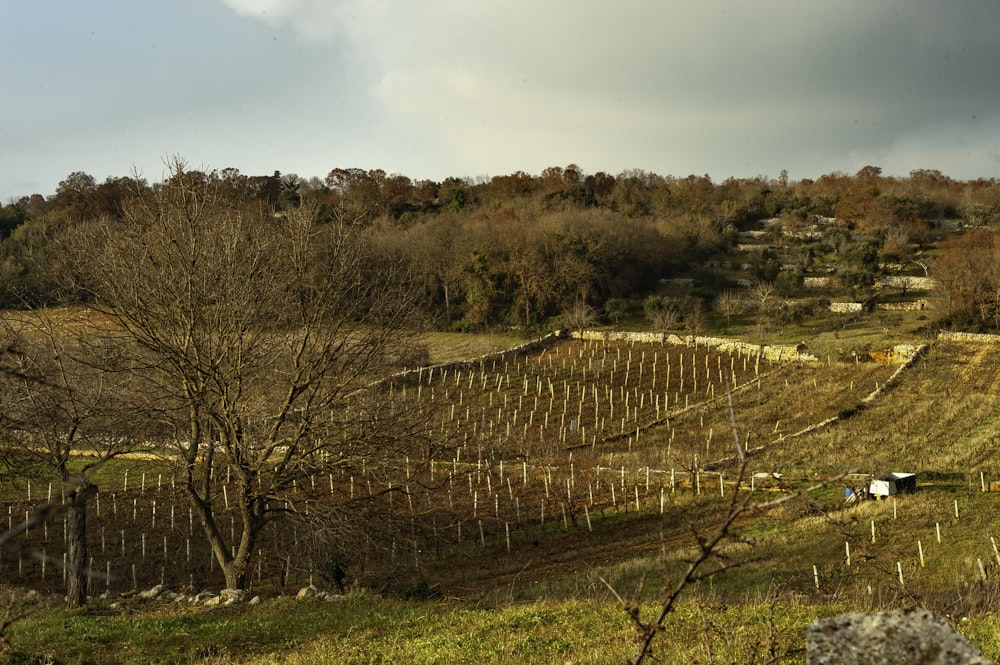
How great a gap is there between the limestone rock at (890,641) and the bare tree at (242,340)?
1093 centimetres

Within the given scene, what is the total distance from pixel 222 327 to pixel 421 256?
4134 centimetres

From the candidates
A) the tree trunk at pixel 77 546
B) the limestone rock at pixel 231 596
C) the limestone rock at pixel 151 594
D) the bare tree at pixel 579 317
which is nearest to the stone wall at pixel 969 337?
the bare tree at pixel 579 317

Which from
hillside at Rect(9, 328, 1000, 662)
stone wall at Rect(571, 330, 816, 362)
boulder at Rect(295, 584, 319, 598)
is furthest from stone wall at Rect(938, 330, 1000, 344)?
boulder at Rect(295, 584, 319, 598)

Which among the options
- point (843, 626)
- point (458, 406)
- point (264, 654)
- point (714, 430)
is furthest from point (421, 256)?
point (843, 626)

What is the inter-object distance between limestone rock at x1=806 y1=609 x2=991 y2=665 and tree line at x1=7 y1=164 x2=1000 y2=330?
3076 cm

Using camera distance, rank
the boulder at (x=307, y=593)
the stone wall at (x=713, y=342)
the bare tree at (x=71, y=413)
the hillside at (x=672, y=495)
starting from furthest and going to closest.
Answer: the stone wall at (x=713, y=342), the bare tree at (x=71, y=413), the boulder at (x=307, y=593), the hillside at (x=672, y=495)

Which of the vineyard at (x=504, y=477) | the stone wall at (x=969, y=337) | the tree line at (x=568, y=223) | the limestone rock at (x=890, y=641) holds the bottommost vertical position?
the vineyard at (x=504, y=477)

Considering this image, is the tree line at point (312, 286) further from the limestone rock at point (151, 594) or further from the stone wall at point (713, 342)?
the stone wall at point (713, 342)

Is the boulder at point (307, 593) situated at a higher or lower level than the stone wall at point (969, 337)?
lower

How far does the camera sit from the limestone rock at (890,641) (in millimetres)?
2508

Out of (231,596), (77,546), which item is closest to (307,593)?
(231,596)

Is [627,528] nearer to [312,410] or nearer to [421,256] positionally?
[312,410]

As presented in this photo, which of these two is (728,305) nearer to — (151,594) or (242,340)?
(242,340)

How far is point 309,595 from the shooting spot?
12227 mm
